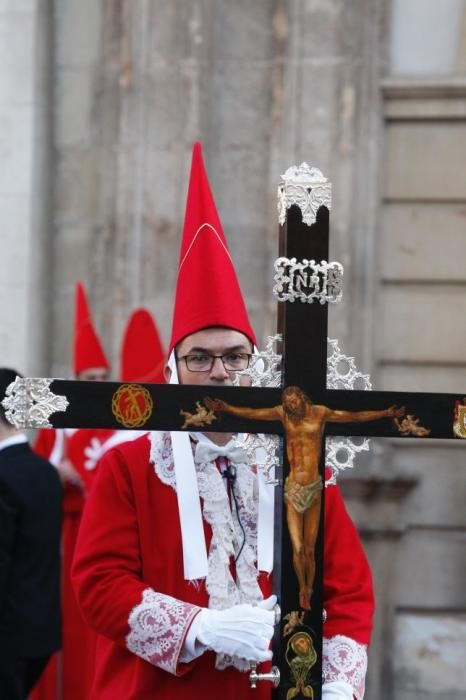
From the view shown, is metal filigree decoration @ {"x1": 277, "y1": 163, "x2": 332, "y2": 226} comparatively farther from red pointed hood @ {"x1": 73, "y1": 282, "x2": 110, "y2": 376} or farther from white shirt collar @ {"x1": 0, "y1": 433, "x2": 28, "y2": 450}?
red pointed hood @ {"x1": 73, "y1": 282, "x2": 110, "y2": 376}

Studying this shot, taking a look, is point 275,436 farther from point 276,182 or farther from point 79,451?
point 276,182

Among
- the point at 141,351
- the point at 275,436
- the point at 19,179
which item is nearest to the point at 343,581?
the point at 275,436

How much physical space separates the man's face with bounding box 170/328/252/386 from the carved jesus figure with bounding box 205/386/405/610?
269 mm

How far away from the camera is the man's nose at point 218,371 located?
154 inches

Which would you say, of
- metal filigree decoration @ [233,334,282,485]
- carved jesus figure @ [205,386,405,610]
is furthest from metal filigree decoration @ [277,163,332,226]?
carved jesus figure @ [205,386,405,610]

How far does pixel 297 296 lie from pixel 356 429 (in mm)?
327

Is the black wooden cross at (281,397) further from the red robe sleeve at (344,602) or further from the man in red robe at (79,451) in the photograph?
the man in red robe at (79,451)

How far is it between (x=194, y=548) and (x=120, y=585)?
203 mm

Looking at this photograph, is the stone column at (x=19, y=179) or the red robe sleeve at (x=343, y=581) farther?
the stone column at (x=19, y=179)

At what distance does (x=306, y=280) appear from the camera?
368 cm

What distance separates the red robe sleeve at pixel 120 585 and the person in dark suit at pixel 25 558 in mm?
2577

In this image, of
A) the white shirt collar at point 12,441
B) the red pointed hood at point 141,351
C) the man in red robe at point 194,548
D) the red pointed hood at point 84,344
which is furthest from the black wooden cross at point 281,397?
the red pointed hood at point 84,344

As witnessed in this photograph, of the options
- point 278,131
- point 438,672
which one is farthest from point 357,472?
point 278,131

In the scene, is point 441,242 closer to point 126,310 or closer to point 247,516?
point 126,310
